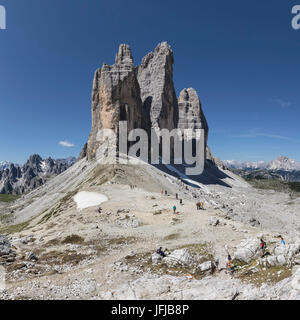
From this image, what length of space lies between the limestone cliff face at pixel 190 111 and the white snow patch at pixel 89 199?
409 ft

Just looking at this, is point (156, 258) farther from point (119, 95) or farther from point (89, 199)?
point (119, 95)

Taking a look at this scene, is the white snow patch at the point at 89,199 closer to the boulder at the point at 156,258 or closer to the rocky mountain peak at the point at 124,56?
the boulder at the point at 156,258

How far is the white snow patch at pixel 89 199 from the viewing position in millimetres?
35237

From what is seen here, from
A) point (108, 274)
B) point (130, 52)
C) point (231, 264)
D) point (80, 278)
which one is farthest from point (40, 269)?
point (130, 52)

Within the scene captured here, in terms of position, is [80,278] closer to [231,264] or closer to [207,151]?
[231,264]

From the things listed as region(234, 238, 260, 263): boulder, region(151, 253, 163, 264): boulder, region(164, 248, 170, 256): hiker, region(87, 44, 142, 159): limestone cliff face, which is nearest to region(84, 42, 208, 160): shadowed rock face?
region(87, 44, 142, 159): limestone cliff face

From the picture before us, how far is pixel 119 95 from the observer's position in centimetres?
8600

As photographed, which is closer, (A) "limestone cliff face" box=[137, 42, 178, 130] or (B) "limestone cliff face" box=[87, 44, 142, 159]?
Answer: (B) "limestone cliff face" box=[87, 44, 142, 159]

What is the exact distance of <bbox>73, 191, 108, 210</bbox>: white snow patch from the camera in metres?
35.2

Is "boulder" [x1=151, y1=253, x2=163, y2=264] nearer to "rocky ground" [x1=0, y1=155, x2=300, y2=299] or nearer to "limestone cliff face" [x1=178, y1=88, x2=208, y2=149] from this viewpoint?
"rocky ground" [x1=0, y1=155, x2=300, y2=299]

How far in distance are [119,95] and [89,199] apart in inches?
2354

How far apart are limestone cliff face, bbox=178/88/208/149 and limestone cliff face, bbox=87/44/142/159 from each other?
233 feet

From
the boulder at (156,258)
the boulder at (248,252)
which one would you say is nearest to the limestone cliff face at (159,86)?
the boulder at (156,258)
